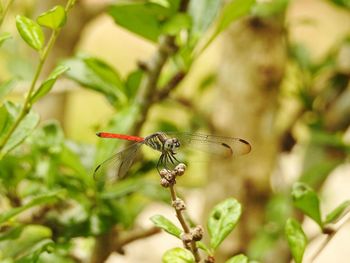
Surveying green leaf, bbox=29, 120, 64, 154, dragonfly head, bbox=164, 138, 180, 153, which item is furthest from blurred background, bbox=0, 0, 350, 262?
dragonfly head, bbox=164, 138, 180, 153

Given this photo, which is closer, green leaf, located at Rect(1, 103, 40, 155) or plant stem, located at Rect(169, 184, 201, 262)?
plant stem, located at Rect(169, 184, 201, 262)

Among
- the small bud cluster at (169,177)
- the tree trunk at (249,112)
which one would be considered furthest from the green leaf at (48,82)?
the tree trunk at (249,112)

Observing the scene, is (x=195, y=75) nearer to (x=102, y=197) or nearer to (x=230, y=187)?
(x=230, y=187)

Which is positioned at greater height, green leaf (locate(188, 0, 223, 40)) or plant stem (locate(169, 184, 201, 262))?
green leaf (locate(188, 0, 223, 40))

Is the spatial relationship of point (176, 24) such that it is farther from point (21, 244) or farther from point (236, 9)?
point (21, 244)

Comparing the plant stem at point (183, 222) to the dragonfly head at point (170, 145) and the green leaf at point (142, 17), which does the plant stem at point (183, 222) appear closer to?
the dragonfly head at point (170, 145)

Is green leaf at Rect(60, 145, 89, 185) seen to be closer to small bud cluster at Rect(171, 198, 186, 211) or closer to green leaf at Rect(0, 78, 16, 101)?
green leaf at Rect(0, 78, 16, 101)
